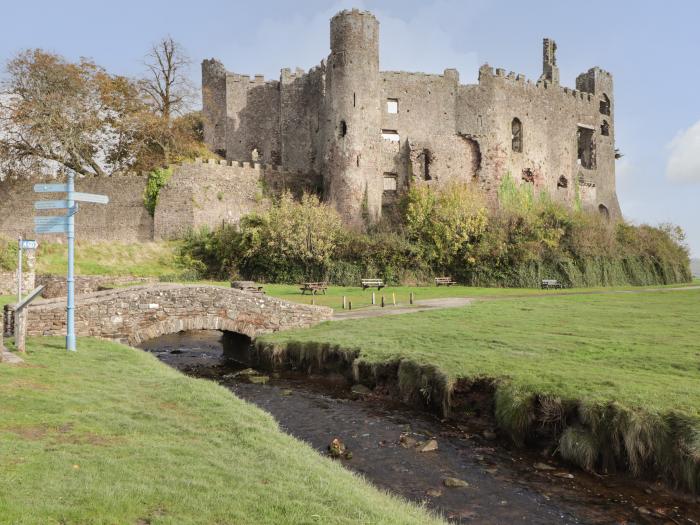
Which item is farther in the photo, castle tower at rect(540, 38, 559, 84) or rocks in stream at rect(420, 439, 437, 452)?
castle tower at rect(540, 38, 559, 84)

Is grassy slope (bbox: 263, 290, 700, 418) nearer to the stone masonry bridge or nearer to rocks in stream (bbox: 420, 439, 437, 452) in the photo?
the stone masonry bridge

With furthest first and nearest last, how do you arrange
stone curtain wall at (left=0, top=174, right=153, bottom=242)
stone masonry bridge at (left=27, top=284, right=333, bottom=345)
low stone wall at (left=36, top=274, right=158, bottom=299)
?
stone curtain wall at (left=0, top=174, right=153, bottom=242) < low stone wall at (left=36, top=274, right=158, bottom=299) < stone masonry bridge at (left=27, top=284, right=333, bottom=345)

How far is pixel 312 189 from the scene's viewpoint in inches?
1766

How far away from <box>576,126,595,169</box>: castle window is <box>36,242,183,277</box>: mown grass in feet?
129

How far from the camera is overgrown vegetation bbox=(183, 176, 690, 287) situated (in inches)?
1470

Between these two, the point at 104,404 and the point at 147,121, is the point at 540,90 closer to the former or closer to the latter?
the point at 147,121

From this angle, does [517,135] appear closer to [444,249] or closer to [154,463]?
[444,249]

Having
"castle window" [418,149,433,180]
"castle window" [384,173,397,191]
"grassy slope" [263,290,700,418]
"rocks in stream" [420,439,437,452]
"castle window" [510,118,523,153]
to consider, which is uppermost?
"castle window" [510,118,523,153]

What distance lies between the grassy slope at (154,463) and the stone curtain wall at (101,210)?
101ft

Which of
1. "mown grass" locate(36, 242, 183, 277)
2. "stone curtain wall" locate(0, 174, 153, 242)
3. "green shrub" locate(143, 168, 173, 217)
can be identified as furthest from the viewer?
"green shrub" locate(143, 168, 173, 217)

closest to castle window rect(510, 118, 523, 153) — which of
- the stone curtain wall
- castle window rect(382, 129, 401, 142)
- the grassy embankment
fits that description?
castle window rect(382, 129, 401, 142)

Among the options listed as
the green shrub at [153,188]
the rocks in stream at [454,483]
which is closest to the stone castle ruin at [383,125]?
the green shrub at [153,188]

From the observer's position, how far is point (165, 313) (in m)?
18.2

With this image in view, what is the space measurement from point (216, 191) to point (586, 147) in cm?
3592
